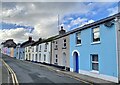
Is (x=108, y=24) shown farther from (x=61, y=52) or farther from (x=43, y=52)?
(x=43, y=52)

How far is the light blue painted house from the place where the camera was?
14516mm

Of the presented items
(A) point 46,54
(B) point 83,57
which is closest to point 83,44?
(B) point 83,57

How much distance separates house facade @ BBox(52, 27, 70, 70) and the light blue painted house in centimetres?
257

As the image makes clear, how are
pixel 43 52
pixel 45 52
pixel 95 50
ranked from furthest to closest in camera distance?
pixel 43 52 < pixel 45 52 < pixel 95 50

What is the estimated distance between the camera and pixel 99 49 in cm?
1675

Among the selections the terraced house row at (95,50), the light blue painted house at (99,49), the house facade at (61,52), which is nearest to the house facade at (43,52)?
the house facade at (61,52)

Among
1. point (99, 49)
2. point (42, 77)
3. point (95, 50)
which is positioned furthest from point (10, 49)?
point (99, 49)

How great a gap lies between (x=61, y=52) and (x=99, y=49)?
35.3ft

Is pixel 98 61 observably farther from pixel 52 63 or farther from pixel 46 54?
pixel 46 54

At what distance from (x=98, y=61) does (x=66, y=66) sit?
8.37 meters

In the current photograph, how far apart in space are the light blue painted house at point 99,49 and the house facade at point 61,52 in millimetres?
2574

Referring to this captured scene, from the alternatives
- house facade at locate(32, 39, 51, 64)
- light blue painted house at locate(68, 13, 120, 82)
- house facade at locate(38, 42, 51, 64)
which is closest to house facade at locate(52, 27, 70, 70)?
light blue painted house at locate(68, 13, 120, 82)

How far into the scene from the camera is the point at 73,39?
73.5 feet

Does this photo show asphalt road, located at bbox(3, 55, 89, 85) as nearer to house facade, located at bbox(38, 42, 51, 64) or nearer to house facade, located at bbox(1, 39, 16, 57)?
house facade, located at bbox(38, 42, 51, 64)
